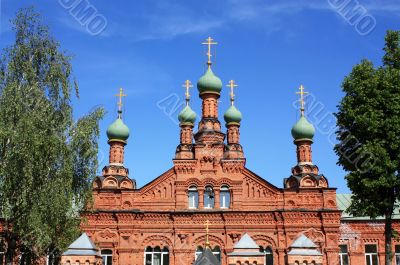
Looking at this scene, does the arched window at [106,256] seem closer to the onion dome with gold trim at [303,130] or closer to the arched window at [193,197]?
the arched window at [193,197]

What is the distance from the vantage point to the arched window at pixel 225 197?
23.7 m

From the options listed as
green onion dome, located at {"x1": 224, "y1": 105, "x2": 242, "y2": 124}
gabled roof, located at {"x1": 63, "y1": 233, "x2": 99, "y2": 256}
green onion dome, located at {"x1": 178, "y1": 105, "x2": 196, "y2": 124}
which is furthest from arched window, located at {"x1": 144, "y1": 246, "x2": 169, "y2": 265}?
gabled roof, located at {"x1": 63, "y1": 233, "x2": 99, "y2": 256}

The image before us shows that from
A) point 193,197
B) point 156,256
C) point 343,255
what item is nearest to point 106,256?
point 156,256

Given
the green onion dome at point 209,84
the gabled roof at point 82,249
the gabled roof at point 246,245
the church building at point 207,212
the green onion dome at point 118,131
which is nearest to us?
the gabled roof at point 246,245

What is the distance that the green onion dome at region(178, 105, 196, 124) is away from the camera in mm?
26673

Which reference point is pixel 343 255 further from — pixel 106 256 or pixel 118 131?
pixel 118 131

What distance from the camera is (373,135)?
54.5 feet

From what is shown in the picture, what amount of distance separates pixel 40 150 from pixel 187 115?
36.5 feet

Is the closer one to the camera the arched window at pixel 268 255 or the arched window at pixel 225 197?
the arched window at pixel 268 255

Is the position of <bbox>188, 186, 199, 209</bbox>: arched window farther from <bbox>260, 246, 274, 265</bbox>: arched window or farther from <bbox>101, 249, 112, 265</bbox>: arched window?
<bbox>101, 249, 112, 265</bbox>: arched window

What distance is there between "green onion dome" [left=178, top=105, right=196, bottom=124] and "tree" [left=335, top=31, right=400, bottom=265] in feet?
34.4

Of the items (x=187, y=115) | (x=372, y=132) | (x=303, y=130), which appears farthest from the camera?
(x=187, y=115)

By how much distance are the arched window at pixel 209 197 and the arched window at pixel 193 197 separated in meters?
0.39

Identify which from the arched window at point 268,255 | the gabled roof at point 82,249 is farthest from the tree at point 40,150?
the arched window at point 268,255
